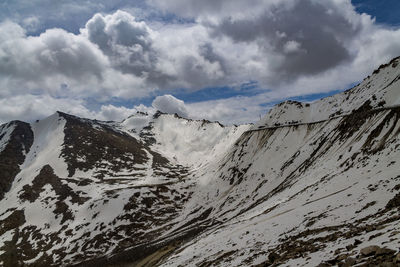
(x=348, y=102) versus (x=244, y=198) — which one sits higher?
(x=348, y=102)

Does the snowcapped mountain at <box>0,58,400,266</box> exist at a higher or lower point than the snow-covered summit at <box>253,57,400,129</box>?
lower

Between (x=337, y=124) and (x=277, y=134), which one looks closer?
(x=337, y=124)

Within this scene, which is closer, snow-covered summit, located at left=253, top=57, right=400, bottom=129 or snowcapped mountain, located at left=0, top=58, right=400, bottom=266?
snowcapped mountain, located at left=0, top=58, right=400, bottom=266

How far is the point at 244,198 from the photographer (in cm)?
9212

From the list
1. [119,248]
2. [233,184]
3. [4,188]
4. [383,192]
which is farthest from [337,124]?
[4,188]

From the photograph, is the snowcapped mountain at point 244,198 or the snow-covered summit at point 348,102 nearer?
the snowcapped mountain at point 244,198

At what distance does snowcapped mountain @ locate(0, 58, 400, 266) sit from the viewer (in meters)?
25.0

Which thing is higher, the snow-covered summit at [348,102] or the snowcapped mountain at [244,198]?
the snow-covered summit at [348,102]

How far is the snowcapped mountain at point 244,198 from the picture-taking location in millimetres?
24969

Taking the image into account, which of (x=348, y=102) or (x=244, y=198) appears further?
(x=348, y=102)

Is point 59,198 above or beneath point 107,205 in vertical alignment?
above

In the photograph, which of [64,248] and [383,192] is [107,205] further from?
[383,192]

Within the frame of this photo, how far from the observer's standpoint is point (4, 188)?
146750mm

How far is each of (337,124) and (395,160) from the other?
59310 millimetres
